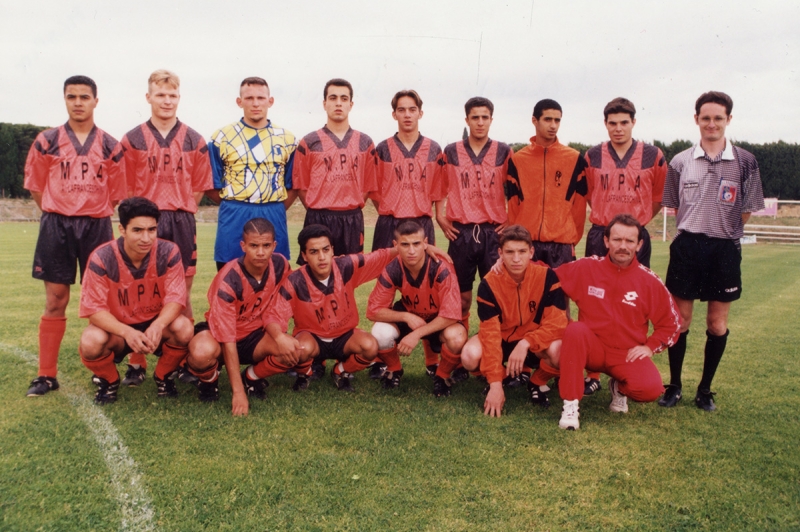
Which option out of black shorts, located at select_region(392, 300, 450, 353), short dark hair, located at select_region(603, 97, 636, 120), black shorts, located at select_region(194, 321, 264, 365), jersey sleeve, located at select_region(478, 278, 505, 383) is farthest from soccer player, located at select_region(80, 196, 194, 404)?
short dark hair, located at select_region(603, 97, 636, 120)

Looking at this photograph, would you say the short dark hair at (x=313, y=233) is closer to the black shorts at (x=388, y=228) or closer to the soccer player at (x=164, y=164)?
the black shorts at (x=388, y=228)

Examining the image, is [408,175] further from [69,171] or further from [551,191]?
[69,171]

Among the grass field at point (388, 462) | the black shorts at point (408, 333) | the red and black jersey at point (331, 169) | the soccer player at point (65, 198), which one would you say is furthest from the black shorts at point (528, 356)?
the soccer player at point (65, 198)

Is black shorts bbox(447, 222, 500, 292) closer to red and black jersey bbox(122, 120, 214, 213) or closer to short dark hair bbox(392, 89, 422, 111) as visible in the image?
short dark hair bbox(392, 89, 422, 111)

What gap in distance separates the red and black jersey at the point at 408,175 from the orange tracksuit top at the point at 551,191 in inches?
27.4

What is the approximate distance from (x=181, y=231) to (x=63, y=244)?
76 centimetres

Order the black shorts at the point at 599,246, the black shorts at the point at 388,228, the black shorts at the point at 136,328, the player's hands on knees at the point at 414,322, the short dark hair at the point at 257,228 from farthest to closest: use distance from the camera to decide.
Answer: the black shorts at the point at 388,228 → the black shorts at the point at 599,246 → the player's hands on knees at the point at 414,322 → the black shorts at the point at 136,328 → the short dark hair at the point at 257,228

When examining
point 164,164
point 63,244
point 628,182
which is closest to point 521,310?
point 628,182

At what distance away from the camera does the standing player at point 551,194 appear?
4.45 m

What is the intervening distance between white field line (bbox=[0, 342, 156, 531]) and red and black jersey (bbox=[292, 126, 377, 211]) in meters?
2.06

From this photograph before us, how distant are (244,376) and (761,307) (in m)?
6.94

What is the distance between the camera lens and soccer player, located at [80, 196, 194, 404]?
144 inches

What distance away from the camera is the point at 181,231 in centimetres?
434

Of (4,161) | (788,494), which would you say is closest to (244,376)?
(788,494)
